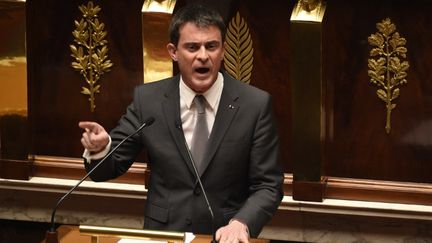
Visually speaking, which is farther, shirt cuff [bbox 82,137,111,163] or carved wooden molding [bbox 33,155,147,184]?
carved wooden molding [bbox 33,155,147,184]

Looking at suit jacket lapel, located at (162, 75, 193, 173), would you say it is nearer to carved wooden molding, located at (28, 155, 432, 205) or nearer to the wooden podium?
the wooden podium

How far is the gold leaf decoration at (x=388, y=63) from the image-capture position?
3760 mm

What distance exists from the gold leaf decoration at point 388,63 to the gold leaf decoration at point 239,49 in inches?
17.7

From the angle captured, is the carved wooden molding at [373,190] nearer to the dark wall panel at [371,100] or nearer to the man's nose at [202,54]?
the dark wall panel at [371,100]

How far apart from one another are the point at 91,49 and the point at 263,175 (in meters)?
1.46

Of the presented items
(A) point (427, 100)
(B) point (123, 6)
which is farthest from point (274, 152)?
(B) point (123, 6)

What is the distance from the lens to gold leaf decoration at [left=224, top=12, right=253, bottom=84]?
3.89 m

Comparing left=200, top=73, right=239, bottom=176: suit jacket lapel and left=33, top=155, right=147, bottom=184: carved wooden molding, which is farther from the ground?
left=200, top=73, right=239, bottom=176: suit jacket lapel

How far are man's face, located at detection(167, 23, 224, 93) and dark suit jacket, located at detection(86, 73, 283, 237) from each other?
114mm

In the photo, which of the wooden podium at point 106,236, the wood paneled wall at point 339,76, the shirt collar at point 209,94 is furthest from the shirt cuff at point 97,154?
the wood paneled wall at point 339,76

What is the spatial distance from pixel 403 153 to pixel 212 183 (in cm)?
117

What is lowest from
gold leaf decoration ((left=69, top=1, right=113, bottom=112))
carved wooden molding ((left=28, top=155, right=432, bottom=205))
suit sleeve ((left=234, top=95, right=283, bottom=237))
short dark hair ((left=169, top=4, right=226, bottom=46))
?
carved wooden molding ((left=28, top=155, right=432, bottom=205))

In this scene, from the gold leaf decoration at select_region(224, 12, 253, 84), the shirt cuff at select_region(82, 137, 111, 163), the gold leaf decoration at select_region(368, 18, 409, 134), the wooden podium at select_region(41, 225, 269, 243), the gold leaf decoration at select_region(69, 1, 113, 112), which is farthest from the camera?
the gold leaf decoration at select_region(69, 1, 113, 112)

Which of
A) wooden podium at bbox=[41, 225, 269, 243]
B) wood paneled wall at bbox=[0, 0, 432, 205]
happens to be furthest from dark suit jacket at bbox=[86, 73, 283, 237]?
wood paneled wall at bbox=[0, 0, 432, 205]
